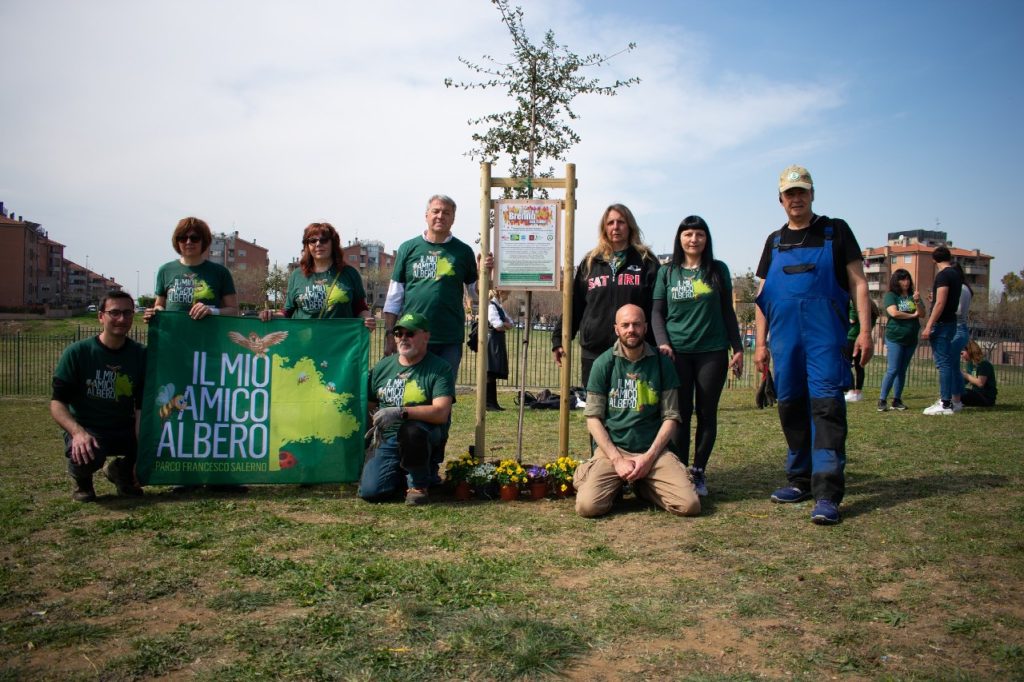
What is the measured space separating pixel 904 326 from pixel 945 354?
2.58 ft

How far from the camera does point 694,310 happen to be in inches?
210

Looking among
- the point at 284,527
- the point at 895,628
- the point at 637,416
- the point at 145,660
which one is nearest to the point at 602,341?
the point at 637,416

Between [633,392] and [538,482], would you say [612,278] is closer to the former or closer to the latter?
[633,392]

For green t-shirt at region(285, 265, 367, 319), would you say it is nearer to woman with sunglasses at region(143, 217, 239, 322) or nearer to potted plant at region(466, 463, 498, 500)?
woman with sunglasses at region(143, 217, 239, 322)

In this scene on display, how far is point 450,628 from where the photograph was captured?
3018 mm

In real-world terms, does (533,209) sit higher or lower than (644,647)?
higher

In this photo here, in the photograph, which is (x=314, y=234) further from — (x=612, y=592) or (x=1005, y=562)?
(x=1005, y=562)

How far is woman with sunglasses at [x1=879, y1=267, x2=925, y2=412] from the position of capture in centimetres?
1052

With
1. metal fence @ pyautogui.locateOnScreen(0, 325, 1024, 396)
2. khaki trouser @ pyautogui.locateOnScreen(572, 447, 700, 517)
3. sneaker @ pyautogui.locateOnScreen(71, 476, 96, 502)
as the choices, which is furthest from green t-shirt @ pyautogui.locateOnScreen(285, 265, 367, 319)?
metal fence @ pyautogui.locateOnScreen(0, 325, 1024, 396)

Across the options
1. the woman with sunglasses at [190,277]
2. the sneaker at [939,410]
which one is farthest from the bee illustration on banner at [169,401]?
the sneaker at [939,410]

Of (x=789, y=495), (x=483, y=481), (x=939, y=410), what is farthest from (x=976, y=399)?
(x=483, y=481)

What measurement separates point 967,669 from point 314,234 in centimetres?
492

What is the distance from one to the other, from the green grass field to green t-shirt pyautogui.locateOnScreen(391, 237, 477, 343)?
4.49 ft

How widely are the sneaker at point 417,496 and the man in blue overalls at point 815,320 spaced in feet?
8.61
